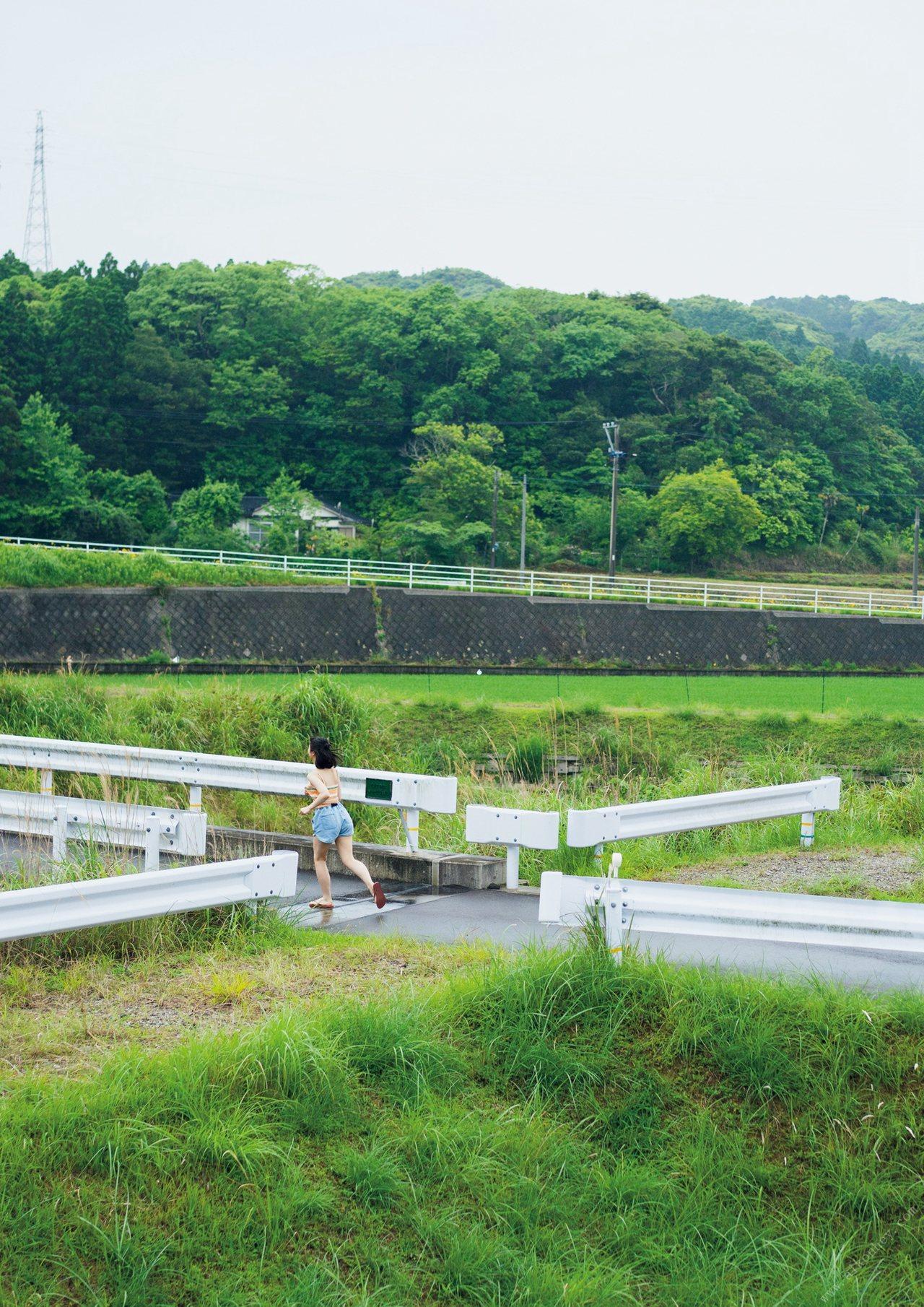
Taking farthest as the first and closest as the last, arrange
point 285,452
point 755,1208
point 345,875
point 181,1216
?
point 285,452, point 345,875, point 755,1208, point 181,1216

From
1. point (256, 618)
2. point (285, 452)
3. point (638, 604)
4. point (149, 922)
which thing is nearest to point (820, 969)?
point (149, 922)

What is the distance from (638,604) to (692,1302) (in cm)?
3995

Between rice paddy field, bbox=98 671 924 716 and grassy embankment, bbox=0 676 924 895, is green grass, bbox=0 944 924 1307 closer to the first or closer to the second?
grassy embankment, bbox=0 676 924 895

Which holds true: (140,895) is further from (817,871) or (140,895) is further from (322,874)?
(817,871)

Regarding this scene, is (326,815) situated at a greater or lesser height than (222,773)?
greater

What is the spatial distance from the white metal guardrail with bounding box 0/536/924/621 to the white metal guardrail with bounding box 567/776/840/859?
106ft

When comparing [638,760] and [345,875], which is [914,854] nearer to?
[345,875]

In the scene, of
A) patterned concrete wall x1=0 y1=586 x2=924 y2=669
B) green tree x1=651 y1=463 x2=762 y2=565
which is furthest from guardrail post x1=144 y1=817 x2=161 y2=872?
green tree x1=651 y1=463 x2=762 y2=565

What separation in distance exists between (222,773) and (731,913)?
18.2 ft

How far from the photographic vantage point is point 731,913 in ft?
19.1

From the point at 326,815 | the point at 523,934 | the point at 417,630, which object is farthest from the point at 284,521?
the point at 523,934

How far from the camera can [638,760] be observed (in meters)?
20.2

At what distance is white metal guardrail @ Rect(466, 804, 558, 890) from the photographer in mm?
8344

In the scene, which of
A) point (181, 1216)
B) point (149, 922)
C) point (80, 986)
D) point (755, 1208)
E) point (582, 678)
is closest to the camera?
point (181, 1216)
